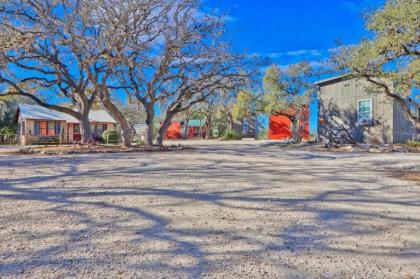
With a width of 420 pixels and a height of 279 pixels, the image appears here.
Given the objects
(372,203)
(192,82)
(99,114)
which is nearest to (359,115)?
(192,82)

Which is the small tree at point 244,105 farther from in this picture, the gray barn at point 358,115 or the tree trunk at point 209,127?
the tree trunk at point 209,127

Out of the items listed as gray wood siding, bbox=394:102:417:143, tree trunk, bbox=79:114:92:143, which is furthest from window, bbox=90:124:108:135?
gray wood siding, bbox=394:102:417:143

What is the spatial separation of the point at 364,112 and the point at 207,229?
16.4 m

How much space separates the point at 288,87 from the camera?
2081 centimetres

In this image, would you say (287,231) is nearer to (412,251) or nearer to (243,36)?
(412,251)

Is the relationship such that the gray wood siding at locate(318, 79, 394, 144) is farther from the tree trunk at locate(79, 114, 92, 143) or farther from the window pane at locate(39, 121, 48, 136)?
the window pane at locate(39, 121, 48, 136)

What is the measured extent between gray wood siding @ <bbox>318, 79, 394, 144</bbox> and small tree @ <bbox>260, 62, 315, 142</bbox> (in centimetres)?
187

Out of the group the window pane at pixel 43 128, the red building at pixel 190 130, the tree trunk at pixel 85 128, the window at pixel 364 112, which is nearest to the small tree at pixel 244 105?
the window at pixel 364 112

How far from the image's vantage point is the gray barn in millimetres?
15930

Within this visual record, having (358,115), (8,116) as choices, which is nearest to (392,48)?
(358,115)

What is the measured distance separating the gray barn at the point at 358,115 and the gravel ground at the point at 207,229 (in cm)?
1215

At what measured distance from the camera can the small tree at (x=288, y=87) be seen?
66.9ft

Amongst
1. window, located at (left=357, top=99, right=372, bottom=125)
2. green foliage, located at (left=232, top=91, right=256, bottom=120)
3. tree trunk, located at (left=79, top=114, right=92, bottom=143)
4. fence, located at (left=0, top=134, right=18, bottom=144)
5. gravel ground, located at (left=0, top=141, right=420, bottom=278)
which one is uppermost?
green foliage, located at (left=232, top=91, right=256, bottom=120)

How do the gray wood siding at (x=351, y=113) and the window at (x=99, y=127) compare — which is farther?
the window at (x=99, y=127)
